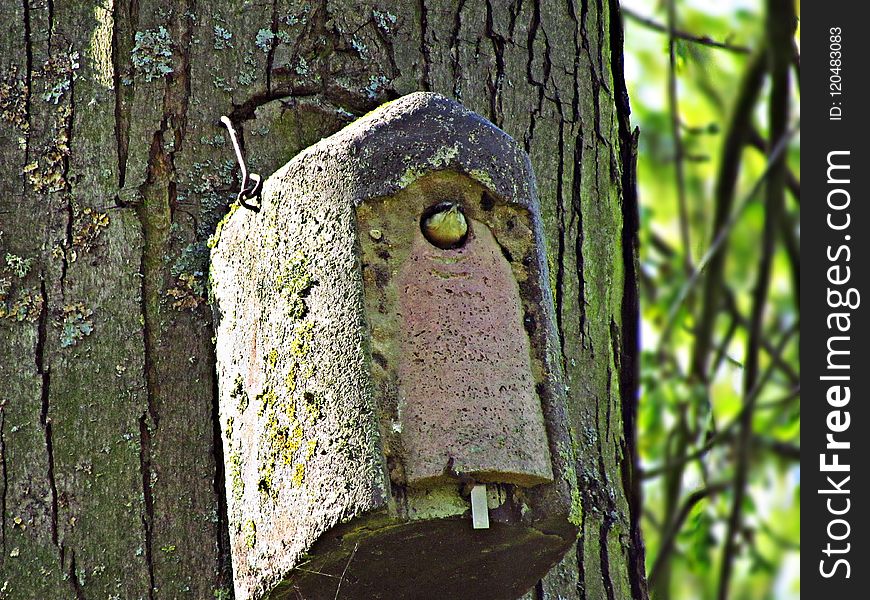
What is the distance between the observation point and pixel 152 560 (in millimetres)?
1621

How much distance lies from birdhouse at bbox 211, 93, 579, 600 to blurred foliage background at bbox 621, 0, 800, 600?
Answer: 1.36 metres

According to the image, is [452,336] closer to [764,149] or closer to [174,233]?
[174,233]

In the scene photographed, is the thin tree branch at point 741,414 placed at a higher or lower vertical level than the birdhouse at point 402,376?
lower

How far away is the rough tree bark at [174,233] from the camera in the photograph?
1.64 metres

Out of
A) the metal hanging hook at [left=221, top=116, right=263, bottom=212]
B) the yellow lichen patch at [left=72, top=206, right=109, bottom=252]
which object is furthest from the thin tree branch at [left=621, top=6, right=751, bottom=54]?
the yellow lichen patch at [left=72, top=206, right=109, bottom=252]

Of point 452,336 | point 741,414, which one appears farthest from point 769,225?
point 452,336

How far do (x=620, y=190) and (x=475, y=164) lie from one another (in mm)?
682

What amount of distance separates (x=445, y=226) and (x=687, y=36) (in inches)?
65.1

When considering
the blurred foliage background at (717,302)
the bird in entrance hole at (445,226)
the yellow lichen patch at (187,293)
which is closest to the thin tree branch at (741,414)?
the blurred foliage background at (717,302)

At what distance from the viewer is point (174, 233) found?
1.74 m

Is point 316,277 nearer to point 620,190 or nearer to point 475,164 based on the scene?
point 475,164

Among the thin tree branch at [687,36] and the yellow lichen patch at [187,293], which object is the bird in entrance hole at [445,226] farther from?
the thin tree branch at [687,36]

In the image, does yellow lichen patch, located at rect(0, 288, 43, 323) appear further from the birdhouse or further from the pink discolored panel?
the pink discolored panel

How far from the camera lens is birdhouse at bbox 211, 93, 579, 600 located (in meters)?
1.36
